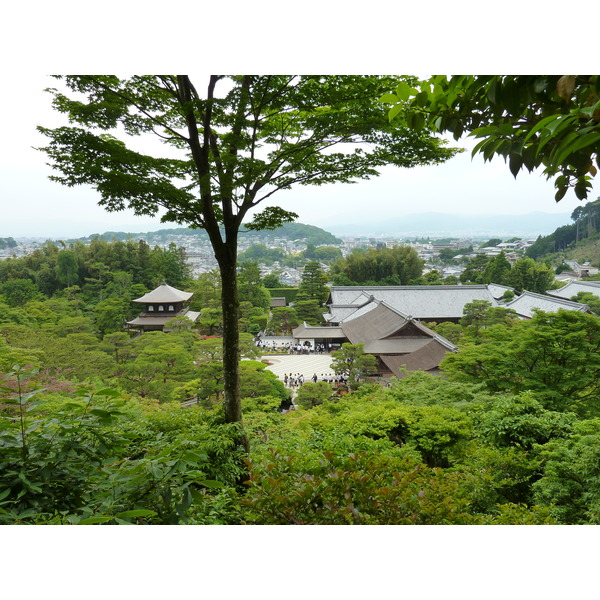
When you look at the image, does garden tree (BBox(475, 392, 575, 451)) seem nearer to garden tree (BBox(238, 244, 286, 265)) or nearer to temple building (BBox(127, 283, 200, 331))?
garden tree (BBox(238, 244, 286, 265))

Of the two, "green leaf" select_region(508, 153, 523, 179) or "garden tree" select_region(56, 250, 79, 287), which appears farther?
"garden tree" select_region(56, 250, 79, 287)

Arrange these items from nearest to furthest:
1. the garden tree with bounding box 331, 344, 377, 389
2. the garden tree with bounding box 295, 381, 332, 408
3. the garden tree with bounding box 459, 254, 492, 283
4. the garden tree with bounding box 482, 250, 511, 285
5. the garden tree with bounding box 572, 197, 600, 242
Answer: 1. the garden tree with bounding box 572, 197, 600, 242
2. the garden tree with bounding box 295, 381, 332, 408
3. the garden tree with bounding box 482, 250, 511, 285
4. the garden tree with bounding box 459, 254, 492, 283
5. the garden tree with bounding box 331, 344, 377, 389

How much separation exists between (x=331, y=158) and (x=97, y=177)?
1.67 m

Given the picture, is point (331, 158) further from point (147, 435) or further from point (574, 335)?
point (574, 335)

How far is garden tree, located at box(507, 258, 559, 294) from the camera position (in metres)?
5.45

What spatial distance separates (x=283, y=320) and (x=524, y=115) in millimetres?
6295

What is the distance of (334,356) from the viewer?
6.61 metres

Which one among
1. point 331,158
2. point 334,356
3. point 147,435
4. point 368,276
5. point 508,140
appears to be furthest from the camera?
point 368,276

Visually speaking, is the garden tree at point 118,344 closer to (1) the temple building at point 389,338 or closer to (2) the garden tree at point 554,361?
(1) the temple building at point 389,338

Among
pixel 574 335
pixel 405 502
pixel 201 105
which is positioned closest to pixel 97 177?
pixel 201 105

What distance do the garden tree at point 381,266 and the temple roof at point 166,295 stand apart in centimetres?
284

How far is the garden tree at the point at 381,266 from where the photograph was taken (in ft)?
22.4

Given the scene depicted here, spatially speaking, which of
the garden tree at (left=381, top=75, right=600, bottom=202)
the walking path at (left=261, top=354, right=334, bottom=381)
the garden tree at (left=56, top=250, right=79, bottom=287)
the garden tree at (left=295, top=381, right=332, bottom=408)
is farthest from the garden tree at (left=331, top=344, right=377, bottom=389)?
the garden tree at (left=381, top=75, right=600, bottom=202)

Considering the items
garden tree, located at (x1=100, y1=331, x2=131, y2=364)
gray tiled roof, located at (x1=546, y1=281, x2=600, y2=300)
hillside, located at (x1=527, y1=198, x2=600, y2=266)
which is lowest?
garden tree, located at (x1=100, y1=331, x2=131, y2=364)
